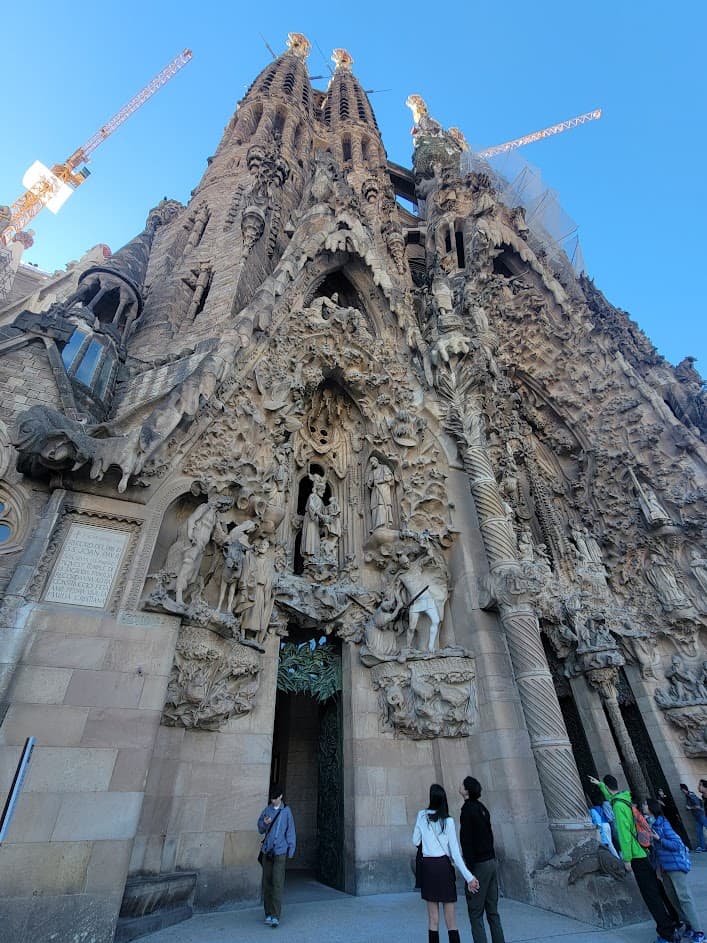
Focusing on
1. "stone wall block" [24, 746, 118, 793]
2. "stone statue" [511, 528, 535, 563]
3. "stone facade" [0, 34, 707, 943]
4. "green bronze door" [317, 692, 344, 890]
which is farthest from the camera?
"stone statue" [511, 528, 535, 563]

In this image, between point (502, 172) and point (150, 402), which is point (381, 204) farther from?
point (150, 402)

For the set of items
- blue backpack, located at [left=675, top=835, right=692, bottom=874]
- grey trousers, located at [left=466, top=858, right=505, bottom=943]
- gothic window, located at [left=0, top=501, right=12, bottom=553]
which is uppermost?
gothic window, located at [left=0, top=501, right=12, bottom=553]

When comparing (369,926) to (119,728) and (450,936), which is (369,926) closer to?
(450,936)

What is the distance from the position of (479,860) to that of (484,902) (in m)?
0.24

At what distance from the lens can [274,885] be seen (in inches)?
178

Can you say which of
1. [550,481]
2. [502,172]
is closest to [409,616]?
[550,481]

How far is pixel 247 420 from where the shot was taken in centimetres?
776

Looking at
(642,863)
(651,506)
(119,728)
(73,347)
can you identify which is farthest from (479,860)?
(651,506)

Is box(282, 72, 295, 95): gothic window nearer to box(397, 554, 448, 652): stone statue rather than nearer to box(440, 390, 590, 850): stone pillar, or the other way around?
box(440, 390, 590, 850): stone pillar

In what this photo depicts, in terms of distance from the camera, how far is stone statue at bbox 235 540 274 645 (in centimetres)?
670

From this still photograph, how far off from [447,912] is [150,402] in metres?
6.70

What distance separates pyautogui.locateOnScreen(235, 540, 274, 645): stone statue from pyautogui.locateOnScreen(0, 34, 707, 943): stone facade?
0.04 metres

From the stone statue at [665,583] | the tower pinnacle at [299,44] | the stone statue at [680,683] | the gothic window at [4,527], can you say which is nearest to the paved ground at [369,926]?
the gothic window at [4,527]

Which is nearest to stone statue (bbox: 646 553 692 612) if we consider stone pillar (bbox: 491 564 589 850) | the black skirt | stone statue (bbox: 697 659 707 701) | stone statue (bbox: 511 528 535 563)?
stone statue (bbox: 697 659 707 701)
